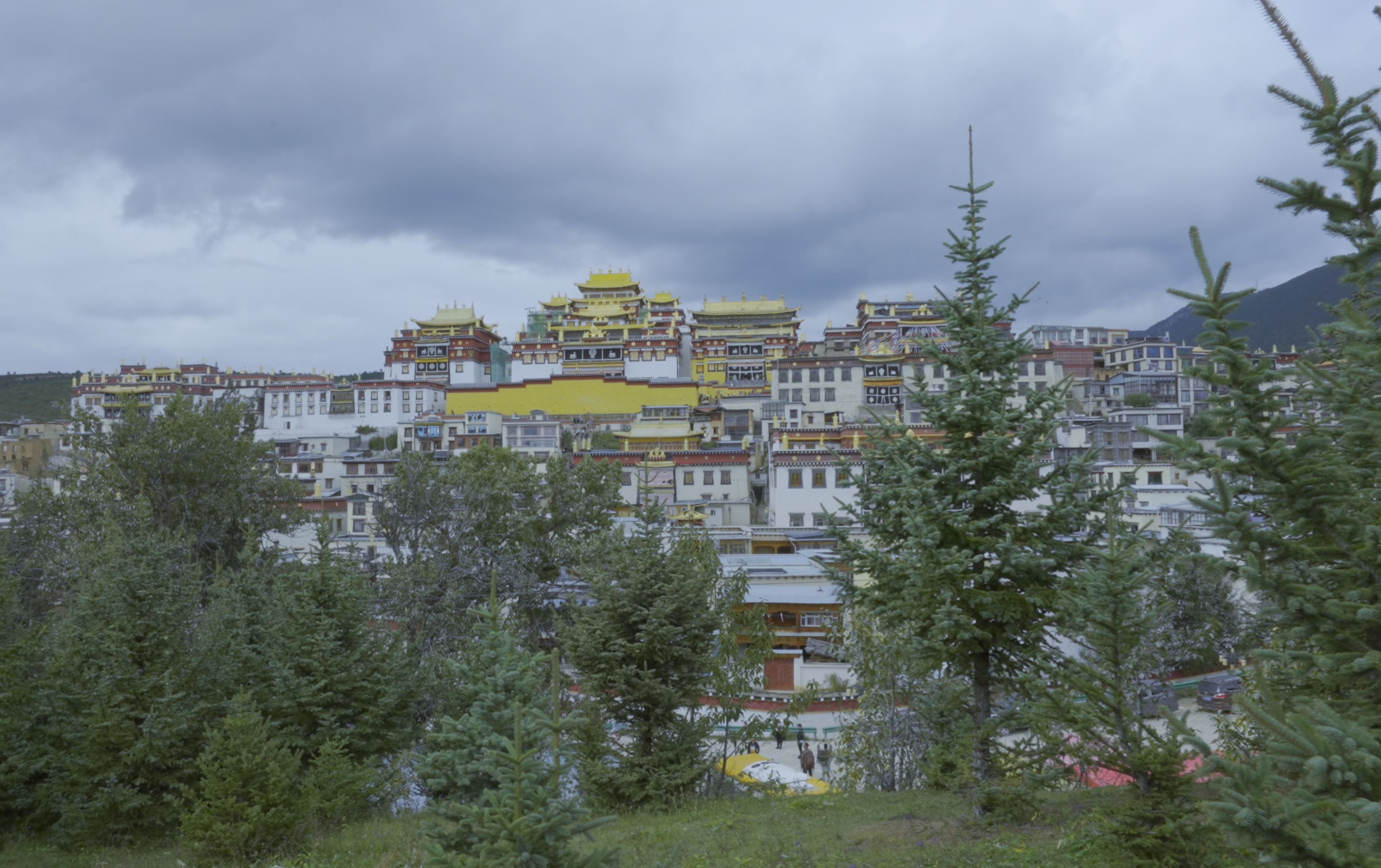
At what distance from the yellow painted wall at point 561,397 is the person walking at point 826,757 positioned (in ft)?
172

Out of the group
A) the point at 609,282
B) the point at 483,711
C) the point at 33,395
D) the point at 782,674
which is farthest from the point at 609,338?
the point at 33,395

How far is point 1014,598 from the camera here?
9453 mm

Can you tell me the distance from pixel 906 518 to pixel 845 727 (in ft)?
23.0

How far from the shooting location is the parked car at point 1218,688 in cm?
2311

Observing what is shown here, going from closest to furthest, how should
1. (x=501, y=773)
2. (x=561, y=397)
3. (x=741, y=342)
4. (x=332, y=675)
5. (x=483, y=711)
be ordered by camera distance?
(x=501, y=773), (x=483, y=711), (x=332, y=675), (x=561, y=397), (x=741, y=342)

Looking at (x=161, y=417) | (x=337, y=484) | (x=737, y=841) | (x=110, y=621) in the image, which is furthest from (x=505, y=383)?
(x=737, y=841)

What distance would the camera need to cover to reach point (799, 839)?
9586mm

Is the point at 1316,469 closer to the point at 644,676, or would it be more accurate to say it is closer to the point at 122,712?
the point at 644,676

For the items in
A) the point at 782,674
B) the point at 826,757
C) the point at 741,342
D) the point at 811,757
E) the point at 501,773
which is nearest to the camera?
the point at 501,773

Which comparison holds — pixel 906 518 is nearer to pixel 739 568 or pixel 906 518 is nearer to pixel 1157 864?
pixel 1157 864

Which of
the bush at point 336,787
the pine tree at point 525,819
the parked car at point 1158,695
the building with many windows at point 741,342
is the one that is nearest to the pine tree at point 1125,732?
the pine tree at point 525,819

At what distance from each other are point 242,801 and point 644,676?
199 inches

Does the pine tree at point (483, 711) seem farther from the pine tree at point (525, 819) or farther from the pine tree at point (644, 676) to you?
the pine tree at point (644, 676)

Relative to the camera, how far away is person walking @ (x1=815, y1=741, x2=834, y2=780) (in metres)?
18.6
